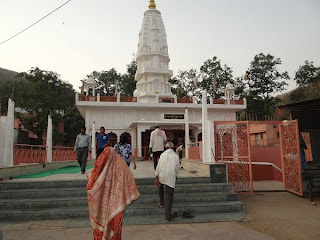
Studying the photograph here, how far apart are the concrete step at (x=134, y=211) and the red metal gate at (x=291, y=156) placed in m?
2.40

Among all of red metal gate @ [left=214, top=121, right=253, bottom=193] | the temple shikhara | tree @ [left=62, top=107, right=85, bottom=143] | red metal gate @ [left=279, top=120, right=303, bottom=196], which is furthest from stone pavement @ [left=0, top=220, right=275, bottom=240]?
tree @ [left=62, top=107, right=85, bottom=143]

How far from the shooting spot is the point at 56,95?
80.0 ft

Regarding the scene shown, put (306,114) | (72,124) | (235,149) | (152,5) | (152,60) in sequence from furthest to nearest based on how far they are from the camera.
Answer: (72,124) < (152,5) < (152,60) < (306,114) < (235,149)

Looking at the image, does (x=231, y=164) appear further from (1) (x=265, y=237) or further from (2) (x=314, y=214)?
(1) (x=265, y=237)

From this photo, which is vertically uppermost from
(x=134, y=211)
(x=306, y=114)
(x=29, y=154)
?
(x=306, y=114)

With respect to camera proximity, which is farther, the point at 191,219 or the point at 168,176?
the point at 191,219

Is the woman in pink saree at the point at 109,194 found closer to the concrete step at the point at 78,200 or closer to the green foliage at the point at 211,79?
the concrete step at the point at 78,200

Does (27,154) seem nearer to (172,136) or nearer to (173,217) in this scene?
(173,217)

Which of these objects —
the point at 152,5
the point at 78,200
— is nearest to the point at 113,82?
the point at 152,5

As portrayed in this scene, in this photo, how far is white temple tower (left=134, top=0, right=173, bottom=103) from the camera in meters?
24.1

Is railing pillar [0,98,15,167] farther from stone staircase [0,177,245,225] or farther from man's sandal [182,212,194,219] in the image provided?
man's sandal [182,212,194,219]

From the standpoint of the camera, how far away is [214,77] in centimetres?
3278

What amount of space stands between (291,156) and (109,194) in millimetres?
5610

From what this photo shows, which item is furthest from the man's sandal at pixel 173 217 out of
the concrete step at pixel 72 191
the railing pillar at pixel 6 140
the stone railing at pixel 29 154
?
the stone railing at pixel 29 154
